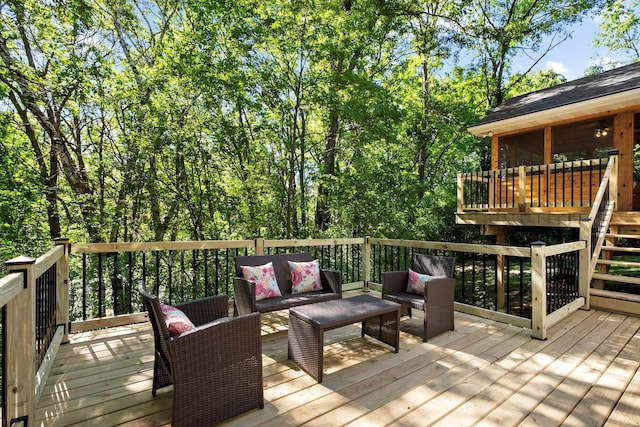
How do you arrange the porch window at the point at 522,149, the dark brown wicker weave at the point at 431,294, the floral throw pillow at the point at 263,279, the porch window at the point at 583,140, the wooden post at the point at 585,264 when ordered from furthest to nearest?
the porch window at the point at 522,149
the porch window at the point at 583,140
the wooden post at the point at 585,264
the floral throw pillow at the point at 263,279
the dark brown wicker weave at the point at 431,294

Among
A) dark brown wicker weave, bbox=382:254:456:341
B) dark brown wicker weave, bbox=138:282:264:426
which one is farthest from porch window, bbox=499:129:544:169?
dark brown wicker weave, bbox=138:282:264:426

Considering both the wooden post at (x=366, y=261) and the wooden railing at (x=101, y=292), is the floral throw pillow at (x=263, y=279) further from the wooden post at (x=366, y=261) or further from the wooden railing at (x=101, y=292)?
the wooden post at (x=366, y=261)

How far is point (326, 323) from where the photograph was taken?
8.20ft

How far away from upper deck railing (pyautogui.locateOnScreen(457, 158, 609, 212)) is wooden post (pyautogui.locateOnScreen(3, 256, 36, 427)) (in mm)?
7135

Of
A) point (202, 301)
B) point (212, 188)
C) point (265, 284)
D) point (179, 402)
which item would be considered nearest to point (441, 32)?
point (212, 188)

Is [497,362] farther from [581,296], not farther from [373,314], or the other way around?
[581,296]

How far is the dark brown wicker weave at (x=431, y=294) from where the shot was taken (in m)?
3.29

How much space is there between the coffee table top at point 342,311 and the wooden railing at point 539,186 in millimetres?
4794

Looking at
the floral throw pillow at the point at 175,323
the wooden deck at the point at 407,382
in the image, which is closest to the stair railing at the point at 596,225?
the wooden deck at the point at 407,382

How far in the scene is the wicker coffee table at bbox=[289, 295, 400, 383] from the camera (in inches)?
98.3

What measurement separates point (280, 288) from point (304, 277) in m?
0.31

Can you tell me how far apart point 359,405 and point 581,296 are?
406 cm

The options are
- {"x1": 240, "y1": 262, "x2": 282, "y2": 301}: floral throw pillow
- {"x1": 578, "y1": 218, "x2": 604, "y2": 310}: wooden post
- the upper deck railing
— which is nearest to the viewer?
{"x1": 240, "y1": 262, "x2": 282, "y2": 301}: floral throw pillow

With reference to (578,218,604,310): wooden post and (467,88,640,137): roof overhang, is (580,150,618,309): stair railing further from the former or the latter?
(467,88,640,137): roof overhang
